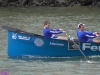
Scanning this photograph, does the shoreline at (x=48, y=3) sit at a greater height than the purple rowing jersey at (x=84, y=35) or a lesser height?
lesser

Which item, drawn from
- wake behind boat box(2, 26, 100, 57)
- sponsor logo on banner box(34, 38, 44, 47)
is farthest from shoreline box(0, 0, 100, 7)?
sponsor logo on banner box(34, 38, 44, 47)

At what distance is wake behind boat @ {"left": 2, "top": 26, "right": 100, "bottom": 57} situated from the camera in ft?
51.2

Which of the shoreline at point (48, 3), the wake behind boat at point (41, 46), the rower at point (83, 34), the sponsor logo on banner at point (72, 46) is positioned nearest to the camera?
the wake behind boat at point (41, 46)

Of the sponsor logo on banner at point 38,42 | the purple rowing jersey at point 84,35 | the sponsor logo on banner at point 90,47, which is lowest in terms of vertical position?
the sponsor logo on banner at point 90,47

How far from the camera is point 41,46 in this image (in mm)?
15805

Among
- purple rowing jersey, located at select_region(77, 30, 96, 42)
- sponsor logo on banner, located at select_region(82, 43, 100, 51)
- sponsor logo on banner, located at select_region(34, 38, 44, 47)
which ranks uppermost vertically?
purple rowing jersey, located at select_region(77, 30, 96, 42)

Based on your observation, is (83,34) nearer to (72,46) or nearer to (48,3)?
(72,46)

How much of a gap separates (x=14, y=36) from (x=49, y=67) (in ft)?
6.95

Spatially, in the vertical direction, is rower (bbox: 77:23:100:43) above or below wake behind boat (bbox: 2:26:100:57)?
above

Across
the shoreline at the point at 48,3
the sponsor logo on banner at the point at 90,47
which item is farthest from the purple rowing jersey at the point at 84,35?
the shoreline at the point at 48,3

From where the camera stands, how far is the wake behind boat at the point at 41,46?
1562cm

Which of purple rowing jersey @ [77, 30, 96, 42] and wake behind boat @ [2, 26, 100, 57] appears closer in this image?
wake behind boat @ [2, 26, 100, 57]

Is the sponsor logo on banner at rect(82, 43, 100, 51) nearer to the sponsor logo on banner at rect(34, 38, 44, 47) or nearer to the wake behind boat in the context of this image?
the wake behind boat

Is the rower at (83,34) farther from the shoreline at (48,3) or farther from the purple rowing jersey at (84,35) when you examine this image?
the shoreline at (48,3)
